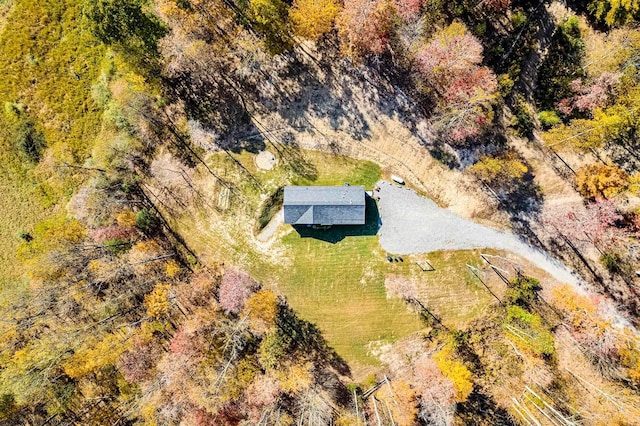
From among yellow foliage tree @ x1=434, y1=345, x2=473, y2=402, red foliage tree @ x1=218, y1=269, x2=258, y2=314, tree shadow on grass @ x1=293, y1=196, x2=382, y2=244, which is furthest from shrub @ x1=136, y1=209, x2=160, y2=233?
yellow foliage tree @ x1=434, y1=345, x2=473, y2=402

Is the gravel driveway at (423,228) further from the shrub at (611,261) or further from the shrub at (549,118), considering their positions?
the shrub at (549,118)

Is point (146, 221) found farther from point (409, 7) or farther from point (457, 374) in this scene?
point (457, 374)

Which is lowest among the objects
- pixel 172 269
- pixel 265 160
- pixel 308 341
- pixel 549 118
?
pixel 308 341

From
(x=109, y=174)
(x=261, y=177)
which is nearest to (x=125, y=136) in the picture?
(x=109, y=174)

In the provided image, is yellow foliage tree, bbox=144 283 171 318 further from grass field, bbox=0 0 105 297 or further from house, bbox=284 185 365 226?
grass field, bbox=0 0 105 297

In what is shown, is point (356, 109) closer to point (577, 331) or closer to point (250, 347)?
point (250, 347)

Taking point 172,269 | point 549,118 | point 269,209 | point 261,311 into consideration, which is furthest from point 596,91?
point 172,269

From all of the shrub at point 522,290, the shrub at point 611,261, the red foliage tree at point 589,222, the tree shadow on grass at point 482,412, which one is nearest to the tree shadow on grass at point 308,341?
the tree shadow on grass at point 482,412
